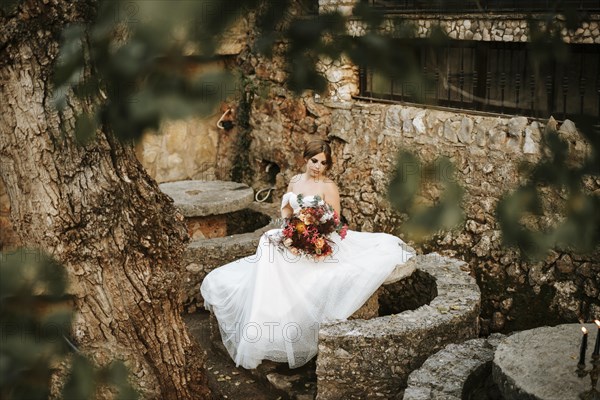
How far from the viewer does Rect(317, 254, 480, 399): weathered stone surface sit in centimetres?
484

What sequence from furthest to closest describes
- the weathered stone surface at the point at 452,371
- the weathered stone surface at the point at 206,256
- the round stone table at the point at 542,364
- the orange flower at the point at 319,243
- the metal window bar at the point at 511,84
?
the weathered stone surface at the point at 206,256 → the metal window bar at the point at 511,84 → the orange flower at the point at 319,243 → the weathered stone surface at the point at 452,371 → the round stone table at the point at 542,364

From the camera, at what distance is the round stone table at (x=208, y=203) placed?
771 centimetres

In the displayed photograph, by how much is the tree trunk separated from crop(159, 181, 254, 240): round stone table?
327 centimetres

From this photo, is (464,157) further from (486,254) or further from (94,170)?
(94,170)

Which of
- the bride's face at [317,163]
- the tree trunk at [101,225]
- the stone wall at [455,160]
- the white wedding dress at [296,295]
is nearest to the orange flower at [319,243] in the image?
the white wedding dress at [296,295]

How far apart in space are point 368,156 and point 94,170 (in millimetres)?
4258

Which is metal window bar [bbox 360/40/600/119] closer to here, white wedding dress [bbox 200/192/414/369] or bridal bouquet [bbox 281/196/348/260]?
bridal bouquet [bbox 281/196/348/260]

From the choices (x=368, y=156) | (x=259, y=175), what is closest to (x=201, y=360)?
(x=368, y=156)

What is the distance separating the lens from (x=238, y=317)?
18.9ft

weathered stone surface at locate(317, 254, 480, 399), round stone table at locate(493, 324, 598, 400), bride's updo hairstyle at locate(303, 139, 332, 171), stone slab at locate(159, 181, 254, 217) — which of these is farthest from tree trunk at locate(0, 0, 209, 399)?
stone slab at locate(159, 181, 254, 217)

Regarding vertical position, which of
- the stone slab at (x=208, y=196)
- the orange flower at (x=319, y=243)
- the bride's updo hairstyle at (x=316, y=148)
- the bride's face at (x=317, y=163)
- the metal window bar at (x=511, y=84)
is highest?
the metal window bar at (x=511, y=84)

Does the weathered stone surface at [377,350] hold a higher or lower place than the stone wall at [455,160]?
lower

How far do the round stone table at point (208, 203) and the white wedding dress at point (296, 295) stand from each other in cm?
198

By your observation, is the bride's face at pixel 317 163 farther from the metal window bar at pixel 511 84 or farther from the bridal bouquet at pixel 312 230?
the metal window bar at pixel 511 84
